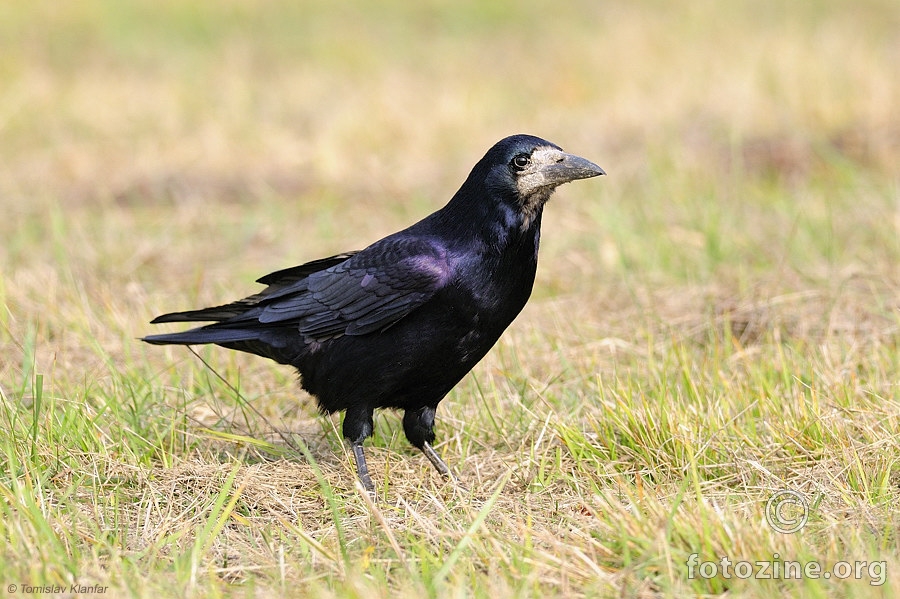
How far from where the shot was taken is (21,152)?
28.1 feet

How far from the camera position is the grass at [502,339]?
262 cm

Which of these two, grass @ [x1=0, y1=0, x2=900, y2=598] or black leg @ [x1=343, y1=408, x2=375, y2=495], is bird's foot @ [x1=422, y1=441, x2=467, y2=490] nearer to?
grass @ [x1=0, y1=0, x2=900, y2=598]

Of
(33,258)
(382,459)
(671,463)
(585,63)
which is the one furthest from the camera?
(585,63)

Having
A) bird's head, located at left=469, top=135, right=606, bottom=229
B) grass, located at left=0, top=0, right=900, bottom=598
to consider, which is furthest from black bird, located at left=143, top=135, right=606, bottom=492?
grass, located at left=0, top=0, right=900, bottom=598

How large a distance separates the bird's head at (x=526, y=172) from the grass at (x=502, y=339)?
69cm

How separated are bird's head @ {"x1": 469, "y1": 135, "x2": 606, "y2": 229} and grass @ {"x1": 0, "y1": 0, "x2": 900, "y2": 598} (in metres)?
0.69

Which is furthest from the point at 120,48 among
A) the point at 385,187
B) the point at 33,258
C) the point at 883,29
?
the point at 883,29

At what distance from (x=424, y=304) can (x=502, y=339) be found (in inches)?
46.9

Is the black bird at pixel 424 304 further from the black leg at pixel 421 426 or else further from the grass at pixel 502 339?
the grass at pixel 502 339

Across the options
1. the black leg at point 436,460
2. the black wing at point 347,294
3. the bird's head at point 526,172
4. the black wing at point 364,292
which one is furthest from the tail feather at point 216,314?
the bird's head at point 526,172

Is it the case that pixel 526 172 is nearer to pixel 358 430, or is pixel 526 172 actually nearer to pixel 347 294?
pixel 347 294

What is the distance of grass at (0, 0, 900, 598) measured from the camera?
2615 millimetres

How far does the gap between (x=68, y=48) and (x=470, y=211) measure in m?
10.2

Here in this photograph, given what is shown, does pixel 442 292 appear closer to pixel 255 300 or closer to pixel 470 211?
pixel 470 211
